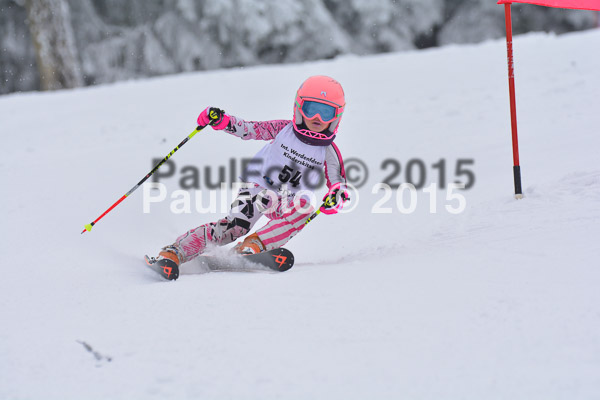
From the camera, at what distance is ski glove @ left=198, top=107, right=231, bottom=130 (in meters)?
3.59

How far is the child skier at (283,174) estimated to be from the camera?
355 centimetres

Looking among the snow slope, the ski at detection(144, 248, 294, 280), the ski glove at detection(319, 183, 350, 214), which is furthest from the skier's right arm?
the snow slope

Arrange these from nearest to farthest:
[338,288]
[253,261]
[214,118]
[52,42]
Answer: [338,288], [253,261], [214,118], [52,42]

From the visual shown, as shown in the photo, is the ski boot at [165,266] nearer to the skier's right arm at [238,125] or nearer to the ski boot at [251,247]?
the ski boot at [251,247]

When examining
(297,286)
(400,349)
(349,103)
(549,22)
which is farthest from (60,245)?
(549,22)

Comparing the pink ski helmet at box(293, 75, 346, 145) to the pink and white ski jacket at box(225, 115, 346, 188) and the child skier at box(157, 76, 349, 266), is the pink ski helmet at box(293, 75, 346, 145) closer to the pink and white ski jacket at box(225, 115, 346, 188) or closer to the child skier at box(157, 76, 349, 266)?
the child skier at box(157, 76, 349, 266)

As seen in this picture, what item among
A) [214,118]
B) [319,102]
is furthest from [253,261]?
[319,102]

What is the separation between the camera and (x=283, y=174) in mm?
3760

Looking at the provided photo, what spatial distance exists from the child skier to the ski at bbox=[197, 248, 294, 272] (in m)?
0.09

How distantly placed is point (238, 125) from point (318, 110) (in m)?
0.58

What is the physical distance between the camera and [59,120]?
743 cm

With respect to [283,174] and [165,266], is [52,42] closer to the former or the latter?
[283,174]

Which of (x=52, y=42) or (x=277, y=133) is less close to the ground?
(x=52, y=42)

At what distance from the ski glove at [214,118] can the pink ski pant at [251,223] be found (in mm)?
478
